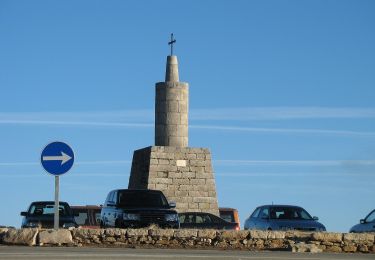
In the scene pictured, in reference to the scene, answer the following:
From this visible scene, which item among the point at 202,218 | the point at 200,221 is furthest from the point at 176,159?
the point at 200,221

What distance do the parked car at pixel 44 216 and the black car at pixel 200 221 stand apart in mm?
5055

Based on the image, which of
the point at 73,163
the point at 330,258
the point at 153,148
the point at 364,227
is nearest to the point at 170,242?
the point at 73,163

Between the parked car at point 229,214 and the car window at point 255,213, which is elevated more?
the parked car at point 229,214

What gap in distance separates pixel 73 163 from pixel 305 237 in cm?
637

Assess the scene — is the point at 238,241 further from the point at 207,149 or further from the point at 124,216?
the point at 207,149

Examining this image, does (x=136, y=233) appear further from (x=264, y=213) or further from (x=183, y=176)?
(x=183, y=176)

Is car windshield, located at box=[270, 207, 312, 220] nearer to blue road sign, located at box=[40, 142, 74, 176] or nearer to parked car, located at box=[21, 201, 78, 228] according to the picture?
parked car, located at box=[21, 201, 78, 228]

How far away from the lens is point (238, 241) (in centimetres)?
2256

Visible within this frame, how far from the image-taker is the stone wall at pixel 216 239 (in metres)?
22.0

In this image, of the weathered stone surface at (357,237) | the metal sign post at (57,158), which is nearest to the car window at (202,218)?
the weathered stone surface at (357,237)

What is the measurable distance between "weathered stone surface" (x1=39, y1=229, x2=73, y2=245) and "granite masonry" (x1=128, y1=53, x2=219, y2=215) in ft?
60.2

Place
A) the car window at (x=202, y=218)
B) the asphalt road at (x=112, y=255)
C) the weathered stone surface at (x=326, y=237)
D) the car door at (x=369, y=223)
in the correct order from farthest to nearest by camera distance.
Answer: the car window at (x=202, y=218)
the car door at (x=369, y=223)
the weathered stone surface at (x=326, y=237)
the asphalt road at (x=112, y=255)

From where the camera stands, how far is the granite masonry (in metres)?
39.9

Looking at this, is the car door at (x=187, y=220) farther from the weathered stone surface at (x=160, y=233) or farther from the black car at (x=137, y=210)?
the weathered stone surface at (x=160, y=233)
